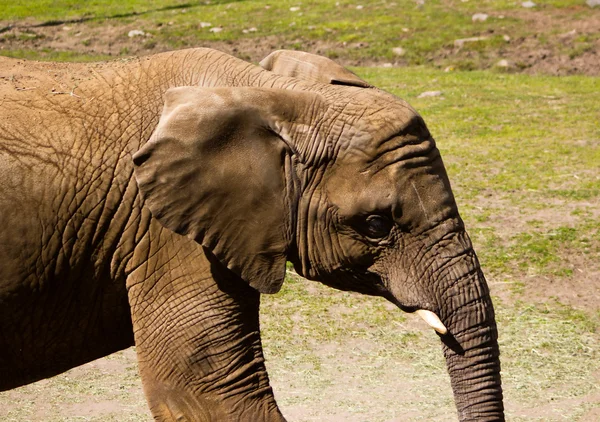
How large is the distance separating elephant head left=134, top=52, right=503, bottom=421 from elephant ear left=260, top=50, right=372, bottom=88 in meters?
0.38

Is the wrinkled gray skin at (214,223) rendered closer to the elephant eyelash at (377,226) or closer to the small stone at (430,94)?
the elephant eyelash at (377,226)

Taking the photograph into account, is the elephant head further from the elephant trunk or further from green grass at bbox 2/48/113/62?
green grass at bbox 2/48/113/62

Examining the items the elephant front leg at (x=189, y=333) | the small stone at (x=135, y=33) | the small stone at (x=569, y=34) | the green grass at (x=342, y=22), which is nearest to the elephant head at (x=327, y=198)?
the elephant front leg at (x=189, y=333)

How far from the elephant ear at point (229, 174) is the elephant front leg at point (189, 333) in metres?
0.13

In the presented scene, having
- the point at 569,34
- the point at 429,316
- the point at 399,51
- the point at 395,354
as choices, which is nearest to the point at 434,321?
the point at 429,316

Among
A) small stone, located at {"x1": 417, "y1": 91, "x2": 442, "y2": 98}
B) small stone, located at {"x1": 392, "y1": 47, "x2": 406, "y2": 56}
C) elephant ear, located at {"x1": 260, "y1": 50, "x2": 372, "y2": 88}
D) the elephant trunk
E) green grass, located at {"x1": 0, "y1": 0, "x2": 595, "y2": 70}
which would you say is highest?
elephant ear, located at {"x1": 260, "y1": 50, "x2": 372, "y2": 88}

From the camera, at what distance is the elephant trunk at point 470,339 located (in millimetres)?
3984

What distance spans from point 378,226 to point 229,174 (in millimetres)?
570

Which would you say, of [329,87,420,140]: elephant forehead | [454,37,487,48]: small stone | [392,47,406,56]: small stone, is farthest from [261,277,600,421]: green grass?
[454,37,487,48]: small stone

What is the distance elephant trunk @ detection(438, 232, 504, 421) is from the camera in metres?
3.98

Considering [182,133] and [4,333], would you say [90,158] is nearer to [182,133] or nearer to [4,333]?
[182,133]

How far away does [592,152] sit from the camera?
38.7 feet

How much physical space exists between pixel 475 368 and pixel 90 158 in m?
1.63

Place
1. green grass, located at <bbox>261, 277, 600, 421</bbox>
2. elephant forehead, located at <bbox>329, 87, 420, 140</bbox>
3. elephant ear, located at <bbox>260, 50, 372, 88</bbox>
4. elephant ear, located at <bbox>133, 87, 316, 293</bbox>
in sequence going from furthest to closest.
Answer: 1. green grass, located at <bbox>261, 277, 600, 421</bbox>
2. elephant ear, located at <bbox>260, 50, 372, 88</bbox>
3. elephant forehead, located at <bbox>329, 87, 420, 140</bbox>
4. elephant ear, located at <bbox>133, 87, 316, 293</bbox>
